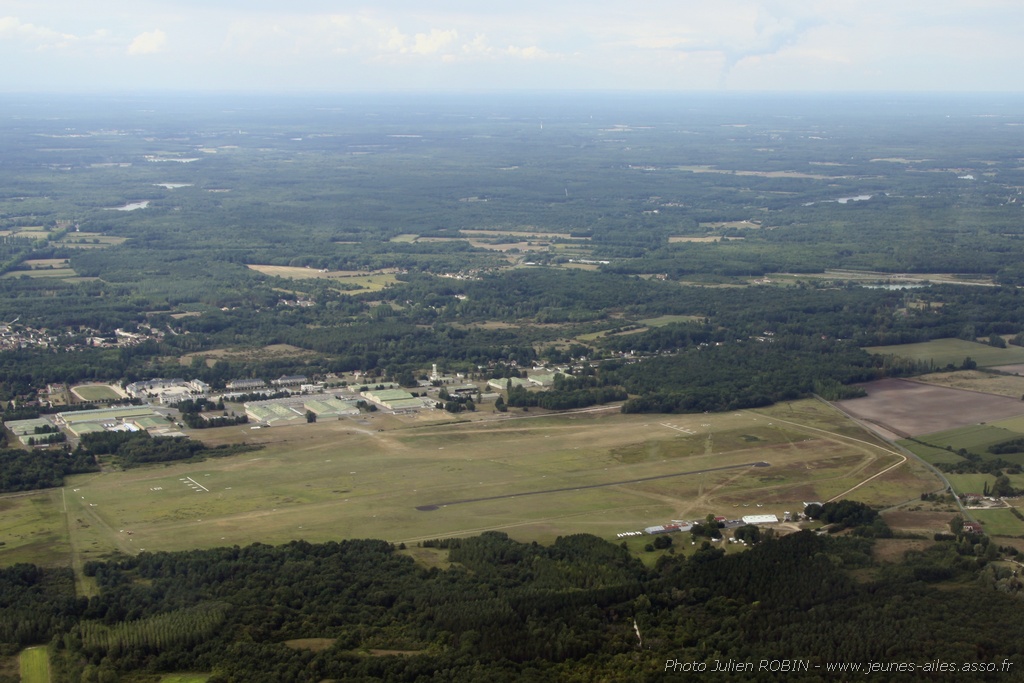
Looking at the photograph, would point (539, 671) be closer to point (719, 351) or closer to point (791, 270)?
point (719, 351)

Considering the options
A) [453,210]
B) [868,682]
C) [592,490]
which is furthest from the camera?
[453,210]

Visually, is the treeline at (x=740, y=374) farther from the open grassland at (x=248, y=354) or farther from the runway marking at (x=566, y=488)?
the open grassland at (x=248, y=354)

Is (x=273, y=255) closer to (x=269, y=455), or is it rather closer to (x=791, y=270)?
(x=791, y=270)

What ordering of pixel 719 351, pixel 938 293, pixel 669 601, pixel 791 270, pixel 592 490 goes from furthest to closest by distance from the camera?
pixel 791 270 → pixel 938 293 → pixel 719 351 → pixel 592 490 → pixel 669 601

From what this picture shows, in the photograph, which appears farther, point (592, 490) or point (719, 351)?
point (719, 351)

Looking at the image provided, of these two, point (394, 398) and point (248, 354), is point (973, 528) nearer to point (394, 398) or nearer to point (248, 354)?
point (394, 398)

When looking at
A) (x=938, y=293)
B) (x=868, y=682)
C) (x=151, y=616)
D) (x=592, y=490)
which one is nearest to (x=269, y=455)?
(x=592, y=490)

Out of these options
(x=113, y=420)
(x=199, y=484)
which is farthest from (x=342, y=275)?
(x=199, y=484)
